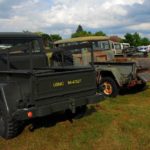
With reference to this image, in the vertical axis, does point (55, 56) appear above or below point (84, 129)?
above

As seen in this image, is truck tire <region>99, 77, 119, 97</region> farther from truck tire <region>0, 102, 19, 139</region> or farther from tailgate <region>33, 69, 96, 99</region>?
truck tire <region>0, 102, 19, 139</region>

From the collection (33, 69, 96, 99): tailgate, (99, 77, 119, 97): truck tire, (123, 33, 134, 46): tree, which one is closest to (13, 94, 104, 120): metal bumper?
(33, 69, 96, 99): tailgate

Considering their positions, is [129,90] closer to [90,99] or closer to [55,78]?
[90,99]

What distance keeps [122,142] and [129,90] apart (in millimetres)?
5860

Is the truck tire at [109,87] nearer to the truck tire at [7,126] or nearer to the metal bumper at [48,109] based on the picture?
the metal bumper at [48,109]

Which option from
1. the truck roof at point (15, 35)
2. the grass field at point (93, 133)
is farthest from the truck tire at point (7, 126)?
the truck roof at point (15, 35)

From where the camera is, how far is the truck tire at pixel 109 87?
10195 mm

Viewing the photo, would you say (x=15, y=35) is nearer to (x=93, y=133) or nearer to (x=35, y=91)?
(x=35, y=91)

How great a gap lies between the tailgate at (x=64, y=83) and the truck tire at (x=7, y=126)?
67cm

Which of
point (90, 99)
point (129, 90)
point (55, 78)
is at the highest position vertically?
point (55, 78)

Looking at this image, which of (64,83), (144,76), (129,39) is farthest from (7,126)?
(129,39)

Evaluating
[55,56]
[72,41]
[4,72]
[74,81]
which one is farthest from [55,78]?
[72,41]

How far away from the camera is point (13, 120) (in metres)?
6.09

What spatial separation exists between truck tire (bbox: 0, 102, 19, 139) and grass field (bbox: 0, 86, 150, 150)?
110mm
